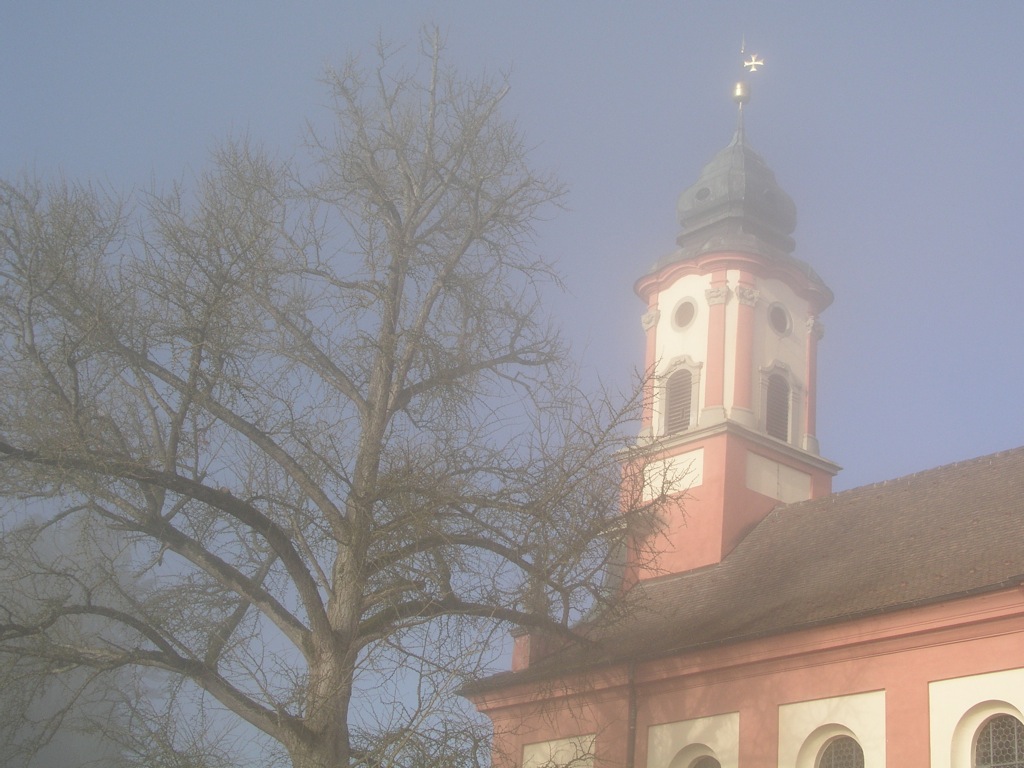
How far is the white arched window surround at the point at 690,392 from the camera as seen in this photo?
2552cm

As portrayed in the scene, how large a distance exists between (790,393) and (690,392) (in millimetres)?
2001

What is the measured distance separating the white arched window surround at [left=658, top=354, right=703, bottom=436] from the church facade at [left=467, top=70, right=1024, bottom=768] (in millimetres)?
60

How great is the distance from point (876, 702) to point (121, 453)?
975 cm

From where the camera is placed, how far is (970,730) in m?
15.5

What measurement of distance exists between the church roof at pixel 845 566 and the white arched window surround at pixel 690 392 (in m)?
2.72

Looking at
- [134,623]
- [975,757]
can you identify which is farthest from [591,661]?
[134,623]

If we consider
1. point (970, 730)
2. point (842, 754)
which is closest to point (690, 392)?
point (842, 754)

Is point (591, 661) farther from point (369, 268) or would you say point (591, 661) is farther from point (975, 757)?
point (369, 268)

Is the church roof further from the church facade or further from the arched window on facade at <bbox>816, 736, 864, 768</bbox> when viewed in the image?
the arched window on facade at <bbox>816, 736, 864, 768</bbox>

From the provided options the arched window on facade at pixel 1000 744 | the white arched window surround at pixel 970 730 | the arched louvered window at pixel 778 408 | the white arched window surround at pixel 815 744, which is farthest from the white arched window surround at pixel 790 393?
the arched window on facade at pixel 1000 744

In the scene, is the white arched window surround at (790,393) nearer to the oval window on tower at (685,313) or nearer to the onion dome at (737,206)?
the oval window on tower at (685,313)

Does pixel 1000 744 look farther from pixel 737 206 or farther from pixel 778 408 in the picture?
pixel 737 206

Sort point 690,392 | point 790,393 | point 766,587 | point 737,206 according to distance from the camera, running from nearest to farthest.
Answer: point 766,587, point 690,392, point 790,393, point 737,206

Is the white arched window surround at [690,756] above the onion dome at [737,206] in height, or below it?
below
